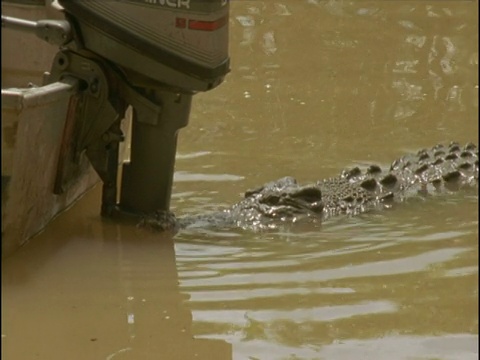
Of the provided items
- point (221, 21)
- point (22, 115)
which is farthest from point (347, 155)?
point (22, 115)

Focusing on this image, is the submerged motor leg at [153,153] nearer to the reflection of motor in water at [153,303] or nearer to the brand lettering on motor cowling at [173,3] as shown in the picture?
the reflection of motor in water at [153,303]

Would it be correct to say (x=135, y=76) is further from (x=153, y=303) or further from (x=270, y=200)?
(x=153, y=303)

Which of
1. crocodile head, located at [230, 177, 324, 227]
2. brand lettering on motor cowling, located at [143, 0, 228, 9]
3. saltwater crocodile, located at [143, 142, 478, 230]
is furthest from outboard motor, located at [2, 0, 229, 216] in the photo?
crocodile head, located at [230, 177, 324, 227]

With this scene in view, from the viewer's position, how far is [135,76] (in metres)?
4.13

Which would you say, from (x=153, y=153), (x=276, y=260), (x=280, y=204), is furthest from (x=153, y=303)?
(x=280, y=204)

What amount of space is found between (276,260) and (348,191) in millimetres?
1038

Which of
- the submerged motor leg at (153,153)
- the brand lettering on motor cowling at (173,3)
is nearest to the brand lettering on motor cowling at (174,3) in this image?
the brand lettering on motor cowling at (173,3)

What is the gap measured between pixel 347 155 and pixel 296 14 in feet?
11.8

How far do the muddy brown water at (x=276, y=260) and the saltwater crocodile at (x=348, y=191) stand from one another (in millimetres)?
125

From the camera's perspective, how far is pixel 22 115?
3.50 metres

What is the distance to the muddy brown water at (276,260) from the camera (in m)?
2.98

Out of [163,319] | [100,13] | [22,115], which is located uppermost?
[100,13]

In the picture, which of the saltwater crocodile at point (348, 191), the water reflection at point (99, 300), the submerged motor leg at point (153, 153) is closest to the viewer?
the water reflection at point (99, 300)

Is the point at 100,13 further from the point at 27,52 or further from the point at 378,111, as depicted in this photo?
the point at 378,111
